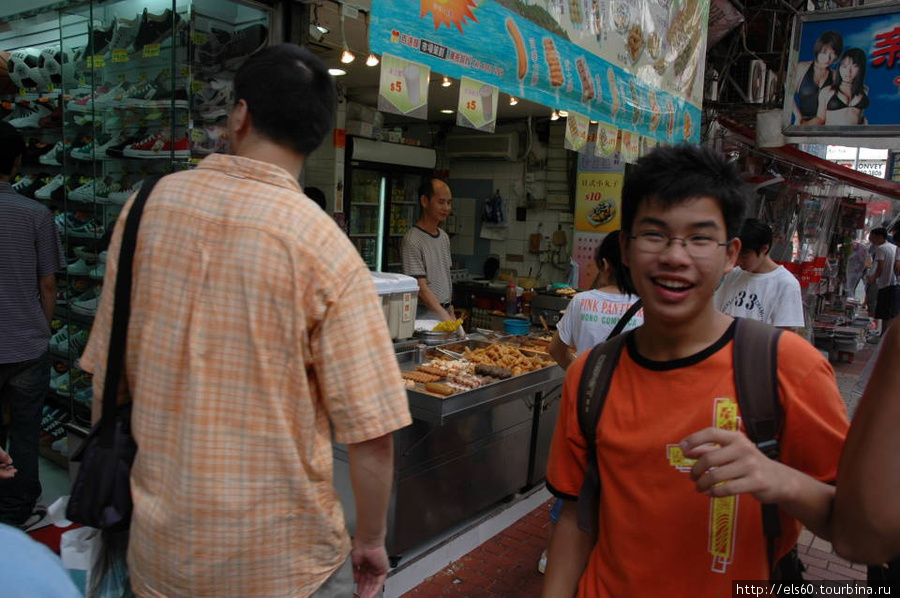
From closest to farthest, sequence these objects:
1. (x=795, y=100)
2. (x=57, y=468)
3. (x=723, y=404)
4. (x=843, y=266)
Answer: (x=723, y=404) → (x=57, y=468) → (x=795, y=100) → (x=843, y=266)

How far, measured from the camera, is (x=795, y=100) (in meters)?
6.05

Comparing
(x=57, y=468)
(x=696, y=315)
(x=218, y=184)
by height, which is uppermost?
(x=218, y=184)

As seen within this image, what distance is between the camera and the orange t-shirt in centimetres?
143

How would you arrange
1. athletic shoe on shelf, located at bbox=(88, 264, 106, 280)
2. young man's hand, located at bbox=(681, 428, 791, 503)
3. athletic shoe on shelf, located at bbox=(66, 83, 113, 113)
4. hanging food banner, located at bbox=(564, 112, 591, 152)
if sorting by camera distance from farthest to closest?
hanging food banner, located at bbox=(564, 112, 591, 152) < athletic shoe on shelf, located at bbox=(88, 264, 106, 280) < athletic shoe on shelf, located at bbox=(66, 83, 113, 113) < young man's hand, located at bbox=(681, 428, 791, 503)

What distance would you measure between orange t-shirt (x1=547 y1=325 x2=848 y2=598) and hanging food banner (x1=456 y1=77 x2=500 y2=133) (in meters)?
2.74

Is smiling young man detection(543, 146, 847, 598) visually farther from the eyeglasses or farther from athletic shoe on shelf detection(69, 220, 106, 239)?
athletic shoe on shelf detection(69, 220, 106, 239)

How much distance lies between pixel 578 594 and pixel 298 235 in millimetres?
1215

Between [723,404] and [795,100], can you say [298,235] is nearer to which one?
[723,404]

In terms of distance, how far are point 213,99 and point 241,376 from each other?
294 cm

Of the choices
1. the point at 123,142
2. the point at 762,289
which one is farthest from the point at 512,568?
the point at 123,142

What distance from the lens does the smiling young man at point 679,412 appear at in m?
1.46

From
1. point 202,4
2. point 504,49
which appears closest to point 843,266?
point 504,49

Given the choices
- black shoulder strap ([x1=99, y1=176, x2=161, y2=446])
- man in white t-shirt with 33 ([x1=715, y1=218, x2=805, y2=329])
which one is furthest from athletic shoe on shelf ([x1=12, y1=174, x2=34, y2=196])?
man in white t-shirt with 33 ([x1=715, y1=218, x2=805, y2=329])

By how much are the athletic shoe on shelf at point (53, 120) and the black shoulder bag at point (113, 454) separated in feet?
14.4
